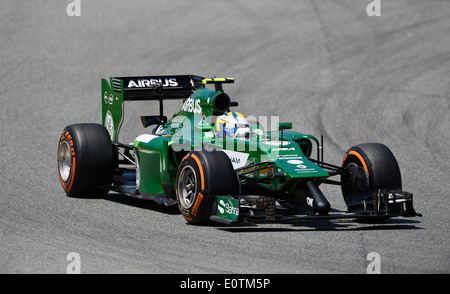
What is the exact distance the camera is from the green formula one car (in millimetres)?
10102

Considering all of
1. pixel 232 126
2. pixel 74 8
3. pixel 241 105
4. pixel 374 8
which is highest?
pixel 74 8

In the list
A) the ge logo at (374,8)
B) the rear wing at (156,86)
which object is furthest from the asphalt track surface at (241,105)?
the rear wing at (156,86)

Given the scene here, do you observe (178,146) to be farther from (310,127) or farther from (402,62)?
(402,62)

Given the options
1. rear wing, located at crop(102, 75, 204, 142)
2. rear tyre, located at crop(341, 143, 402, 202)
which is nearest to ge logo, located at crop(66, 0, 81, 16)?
rear wing, located at crop(102, 75, 204, 142)

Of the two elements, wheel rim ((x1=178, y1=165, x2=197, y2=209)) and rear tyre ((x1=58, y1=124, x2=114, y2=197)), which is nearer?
wheel rim ((x1=178, y1=165, x2=197, y2=209))

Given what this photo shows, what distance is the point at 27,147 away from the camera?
17.2 meters

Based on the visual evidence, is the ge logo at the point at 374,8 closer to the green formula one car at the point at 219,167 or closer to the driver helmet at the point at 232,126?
the green formula one car at the point at 219,167

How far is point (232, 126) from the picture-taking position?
11.3 metres

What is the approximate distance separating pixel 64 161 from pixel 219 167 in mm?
3854

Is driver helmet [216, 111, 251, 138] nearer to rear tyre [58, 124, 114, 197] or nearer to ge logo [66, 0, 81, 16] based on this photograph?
rear tyre [58, 124, 114, 197]

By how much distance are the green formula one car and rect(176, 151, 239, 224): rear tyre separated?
0.04ft

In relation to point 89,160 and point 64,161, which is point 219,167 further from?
point 64,161

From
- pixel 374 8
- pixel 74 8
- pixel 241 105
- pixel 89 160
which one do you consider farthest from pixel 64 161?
pixel 374 8

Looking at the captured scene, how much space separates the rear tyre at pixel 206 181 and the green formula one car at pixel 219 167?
1cm
